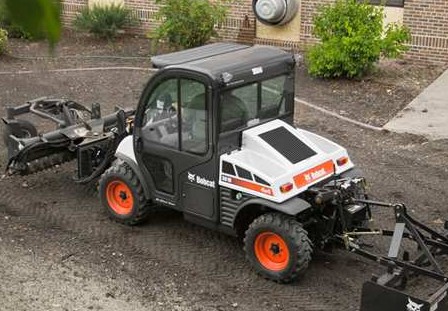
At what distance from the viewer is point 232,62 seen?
604 cm

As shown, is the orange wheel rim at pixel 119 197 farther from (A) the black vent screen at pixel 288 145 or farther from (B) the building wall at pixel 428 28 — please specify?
(B) the building wall at pixel 428 28

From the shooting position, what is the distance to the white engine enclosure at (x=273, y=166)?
5645 mm

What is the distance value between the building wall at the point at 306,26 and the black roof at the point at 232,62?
5.62 meters

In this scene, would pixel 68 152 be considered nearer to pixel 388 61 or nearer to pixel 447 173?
pixel 447 173

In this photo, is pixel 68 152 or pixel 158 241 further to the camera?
pixel 68 152

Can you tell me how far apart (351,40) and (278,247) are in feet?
21.2

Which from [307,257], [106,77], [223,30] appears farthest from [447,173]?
[223,30]

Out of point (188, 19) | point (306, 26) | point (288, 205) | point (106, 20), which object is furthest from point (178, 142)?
point (106, 20)

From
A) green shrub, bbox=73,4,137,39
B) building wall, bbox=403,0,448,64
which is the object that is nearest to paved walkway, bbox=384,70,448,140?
building wall, bbox=403,0,448,64

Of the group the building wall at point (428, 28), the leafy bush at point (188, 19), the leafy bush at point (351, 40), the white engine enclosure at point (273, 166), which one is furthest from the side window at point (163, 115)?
the building wall at point (428, 28)

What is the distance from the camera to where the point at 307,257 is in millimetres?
5523

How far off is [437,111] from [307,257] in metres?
5.93

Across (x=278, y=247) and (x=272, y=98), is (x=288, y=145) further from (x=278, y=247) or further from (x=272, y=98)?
(x=278, y=247)

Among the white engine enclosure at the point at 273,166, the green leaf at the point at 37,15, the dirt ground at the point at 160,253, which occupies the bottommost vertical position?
the dirt ground at the point at 160,253
